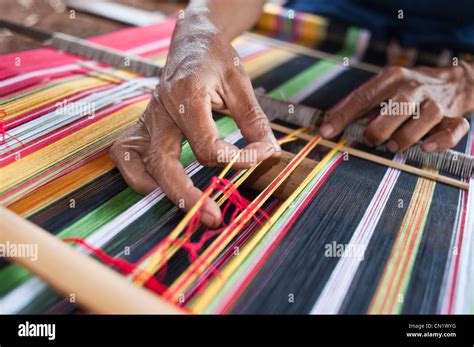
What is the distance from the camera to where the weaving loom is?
0.92 m

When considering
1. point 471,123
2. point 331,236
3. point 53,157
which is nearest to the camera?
point 331,236

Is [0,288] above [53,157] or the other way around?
the other way around

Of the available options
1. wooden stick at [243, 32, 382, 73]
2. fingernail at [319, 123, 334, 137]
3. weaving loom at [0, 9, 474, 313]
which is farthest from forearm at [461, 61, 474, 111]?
fingernail at [319, 123, 334, 137]

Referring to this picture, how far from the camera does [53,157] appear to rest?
48.4 inches

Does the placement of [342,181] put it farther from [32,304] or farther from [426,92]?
[32,304]

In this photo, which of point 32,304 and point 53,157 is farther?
point 53,157

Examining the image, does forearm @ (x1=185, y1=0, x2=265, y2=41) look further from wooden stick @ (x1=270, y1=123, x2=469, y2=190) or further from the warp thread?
the warp thread

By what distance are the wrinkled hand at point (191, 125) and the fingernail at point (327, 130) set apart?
1.04ft

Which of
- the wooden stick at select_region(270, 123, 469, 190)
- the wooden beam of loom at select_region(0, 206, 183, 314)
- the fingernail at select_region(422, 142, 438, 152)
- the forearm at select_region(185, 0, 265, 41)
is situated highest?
the forearm at select_region(185, 0, 265, 41)

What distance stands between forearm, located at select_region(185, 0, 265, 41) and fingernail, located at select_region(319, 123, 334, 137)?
462 mm

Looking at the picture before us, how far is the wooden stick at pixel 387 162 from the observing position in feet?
4.34

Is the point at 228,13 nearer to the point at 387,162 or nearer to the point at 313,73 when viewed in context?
the point at 313,73
